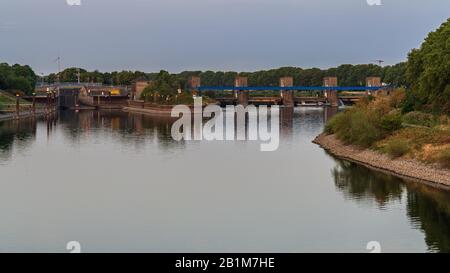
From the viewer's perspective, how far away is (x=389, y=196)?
3425cm

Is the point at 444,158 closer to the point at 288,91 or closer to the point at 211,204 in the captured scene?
the point at 211,204

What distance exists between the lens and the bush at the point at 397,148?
4188 centimetres

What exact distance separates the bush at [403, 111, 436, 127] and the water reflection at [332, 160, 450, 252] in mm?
7172

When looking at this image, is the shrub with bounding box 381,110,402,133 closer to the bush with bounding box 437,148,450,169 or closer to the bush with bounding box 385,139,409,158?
the bush with bounding box 385,139,409,158

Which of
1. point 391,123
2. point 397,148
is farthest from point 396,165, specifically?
point 391,123

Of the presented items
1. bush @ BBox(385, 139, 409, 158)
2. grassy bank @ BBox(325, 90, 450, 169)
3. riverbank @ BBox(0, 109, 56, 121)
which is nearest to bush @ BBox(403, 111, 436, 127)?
grassy bank @ BBox(325, 90, 450, 169)

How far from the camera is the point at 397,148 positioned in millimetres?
42156

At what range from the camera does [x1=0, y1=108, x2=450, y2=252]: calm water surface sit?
25859mm

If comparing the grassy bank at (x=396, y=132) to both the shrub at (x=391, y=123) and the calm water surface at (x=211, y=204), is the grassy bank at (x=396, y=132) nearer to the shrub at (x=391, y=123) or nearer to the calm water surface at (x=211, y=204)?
the shrub at (x=391, y=123)
